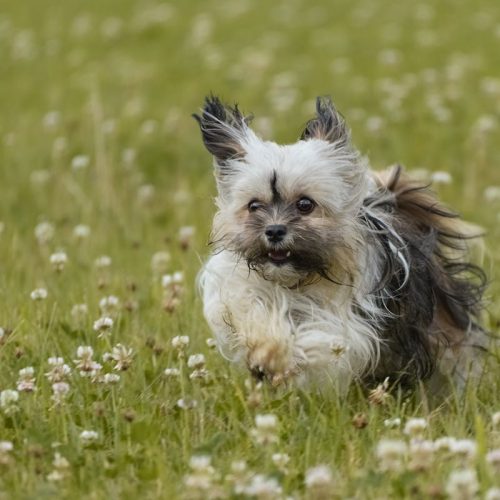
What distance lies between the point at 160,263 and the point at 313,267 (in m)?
2.24

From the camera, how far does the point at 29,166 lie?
33.1 feet

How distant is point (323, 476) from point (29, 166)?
697 centimetres

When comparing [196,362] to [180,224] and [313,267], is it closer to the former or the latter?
[313,267]

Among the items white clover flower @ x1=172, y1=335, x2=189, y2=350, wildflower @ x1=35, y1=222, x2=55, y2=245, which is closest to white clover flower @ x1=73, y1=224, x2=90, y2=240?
wildflower @ x1=35, y1=222, x2=55, y2=245

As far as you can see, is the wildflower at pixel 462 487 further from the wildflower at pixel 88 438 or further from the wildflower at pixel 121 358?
the wildflower at pixel 121 358

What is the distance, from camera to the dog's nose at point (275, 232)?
501cm

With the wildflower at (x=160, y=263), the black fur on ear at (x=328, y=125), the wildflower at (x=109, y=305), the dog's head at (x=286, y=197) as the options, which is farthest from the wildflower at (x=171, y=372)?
the wildflower at (x=160, y=263)

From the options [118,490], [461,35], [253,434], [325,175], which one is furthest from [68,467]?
[461,35]

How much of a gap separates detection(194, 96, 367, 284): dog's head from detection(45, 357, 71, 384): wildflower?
0.87 meters

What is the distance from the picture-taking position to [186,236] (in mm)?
7664

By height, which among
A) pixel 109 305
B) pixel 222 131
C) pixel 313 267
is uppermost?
pixel 222 131

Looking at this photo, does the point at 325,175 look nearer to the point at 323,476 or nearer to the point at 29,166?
the point at 323,476

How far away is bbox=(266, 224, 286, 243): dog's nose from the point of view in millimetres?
5008

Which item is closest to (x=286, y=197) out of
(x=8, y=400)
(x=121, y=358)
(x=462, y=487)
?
(x=121, y=358)
